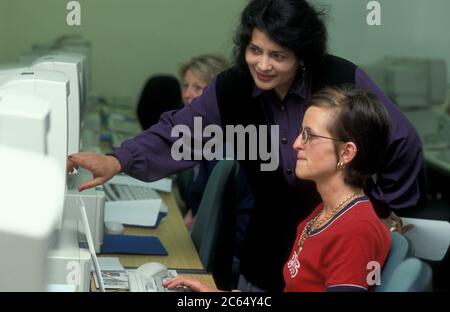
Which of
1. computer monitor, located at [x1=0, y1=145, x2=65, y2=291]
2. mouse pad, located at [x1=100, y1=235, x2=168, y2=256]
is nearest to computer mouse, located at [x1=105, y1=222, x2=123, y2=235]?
mouse pad, located at [x1=100, y1=235, x2=168, y2=256]

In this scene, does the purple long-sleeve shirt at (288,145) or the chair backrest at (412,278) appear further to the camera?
the purple long-sleeve shirt at (288,145)

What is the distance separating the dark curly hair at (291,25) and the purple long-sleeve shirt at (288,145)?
0.12 meters

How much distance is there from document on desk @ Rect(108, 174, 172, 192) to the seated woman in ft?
4.04

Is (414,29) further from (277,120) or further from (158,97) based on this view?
(277,120)

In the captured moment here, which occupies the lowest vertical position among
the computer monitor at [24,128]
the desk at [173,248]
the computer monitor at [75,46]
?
the desk at [173,248]

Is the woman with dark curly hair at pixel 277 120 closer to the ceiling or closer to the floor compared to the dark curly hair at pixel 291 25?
closer to the floor

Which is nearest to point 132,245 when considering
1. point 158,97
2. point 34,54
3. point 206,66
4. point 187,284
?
point 187,284

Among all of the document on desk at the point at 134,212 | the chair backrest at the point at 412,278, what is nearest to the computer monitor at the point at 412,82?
the document on desk at the point at 134,212

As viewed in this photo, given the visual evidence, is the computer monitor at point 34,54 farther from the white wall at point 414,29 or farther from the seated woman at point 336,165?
the seated woman at point 336,165

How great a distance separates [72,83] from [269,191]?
73 centimetres

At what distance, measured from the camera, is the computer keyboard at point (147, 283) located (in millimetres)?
1867

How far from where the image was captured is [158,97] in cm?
437

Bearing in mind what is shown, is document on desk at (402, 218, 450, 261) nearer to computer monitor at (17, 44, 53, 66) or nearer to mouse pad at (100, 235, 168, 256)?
mouse pad at (100, 235, 168, 256)

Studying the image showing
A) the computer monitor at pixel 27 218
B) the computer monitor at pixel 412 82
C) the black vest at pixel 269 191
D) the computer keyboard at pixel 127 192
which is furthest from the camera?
the computer monitor at pixel 412 82
